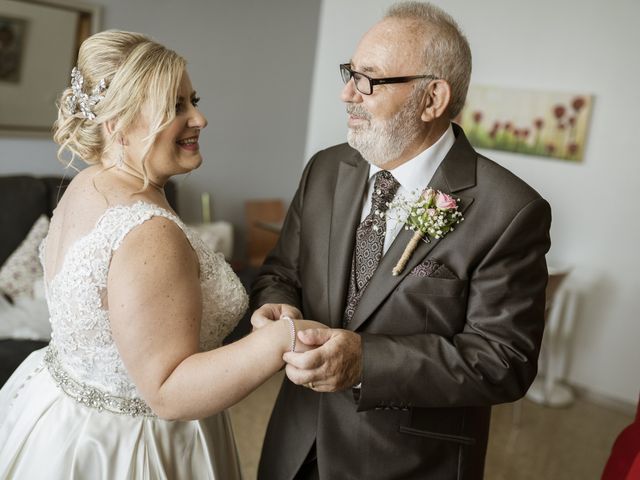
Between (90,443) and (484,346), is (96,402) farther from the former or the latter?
(484,346)

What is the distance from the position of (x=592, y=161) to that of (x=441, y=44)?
359cm

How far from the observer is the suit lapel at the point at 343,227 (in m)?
1.78

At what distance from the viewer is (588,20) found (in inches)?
190

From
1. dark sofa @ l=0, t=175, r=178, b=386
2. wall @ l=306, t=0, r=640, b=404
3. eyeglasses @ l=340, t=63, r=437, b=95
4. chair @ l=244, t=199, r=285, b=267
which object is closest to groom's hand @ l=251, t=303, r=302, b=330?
eyeglasses @ l=340, t=63, r=437, b=95

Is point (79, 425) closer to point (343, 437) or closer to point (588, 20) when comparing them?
point (343, 437)

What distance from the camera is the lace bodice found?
148 cm

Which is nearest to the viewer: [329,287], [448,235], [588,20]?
[448,235]

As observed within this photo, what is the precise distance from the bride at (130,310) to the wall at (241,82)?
314 cm

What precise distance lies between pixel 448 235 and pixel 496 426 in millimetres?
3014

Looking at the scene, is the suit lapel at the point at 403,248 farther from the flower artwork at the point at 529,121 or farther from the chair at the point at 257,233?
the chair at the point at 257,233

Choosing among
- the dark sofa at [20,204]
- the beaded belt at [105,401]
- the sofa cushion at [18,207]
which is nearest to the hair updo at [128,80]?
the beaded belt at [105,401]

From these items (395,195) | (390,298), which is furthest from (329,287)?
(395,195)

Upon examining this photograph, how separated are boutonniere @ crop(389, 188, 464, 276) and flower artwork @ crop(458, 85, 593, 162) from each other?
370cm

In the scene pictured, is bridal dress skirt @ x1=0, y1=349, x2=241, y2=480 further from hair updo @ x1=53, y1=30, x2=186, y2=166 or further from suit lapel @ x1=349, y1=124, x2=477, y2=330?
hair updo @ x1=53, y1=30, x2=186, y2=166
